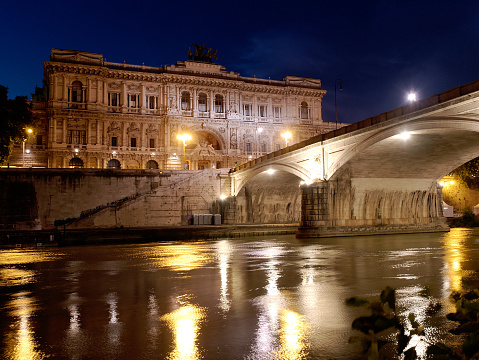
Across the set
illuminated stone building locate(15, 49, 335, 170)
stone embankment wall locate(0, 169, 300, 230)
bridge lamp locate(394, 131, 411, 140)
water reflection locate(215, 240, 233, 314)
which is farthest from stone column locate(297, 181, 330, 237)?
illuminated stone building locate(15, 49, 335, 170)

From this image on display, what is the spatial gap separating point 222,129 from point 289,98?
46.8 feet

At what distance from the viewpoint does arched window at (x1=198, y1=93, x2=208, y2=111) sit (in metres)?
64.4

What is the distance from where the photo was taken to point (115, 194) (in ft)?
147

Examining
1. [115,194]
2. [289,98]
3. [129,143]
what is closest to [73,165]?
[129,143]

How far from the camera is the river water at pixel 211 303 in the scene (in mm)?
6363

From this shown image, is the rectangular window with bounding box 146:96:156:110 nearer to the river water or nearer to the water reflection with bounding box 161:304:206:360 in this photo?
the river water

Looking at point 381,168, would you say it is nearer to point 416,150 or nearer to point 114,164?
point 416,150

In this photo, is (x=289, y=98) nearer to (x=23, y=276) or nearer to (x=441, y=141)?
(x=441, y=141)

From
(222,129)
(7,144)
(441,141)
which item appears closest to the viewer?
(441,141)

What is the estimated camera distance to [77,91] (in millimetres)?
58250

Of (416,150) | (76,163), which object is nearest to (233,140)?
(76,163)

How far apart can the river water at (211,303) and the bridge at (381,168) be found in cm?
729

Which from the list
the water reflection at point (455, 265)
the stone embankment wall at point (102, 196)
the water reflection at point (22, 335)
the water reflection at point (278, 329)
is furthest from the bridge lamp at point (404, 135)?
the stone embankment wall at point (102, 196)

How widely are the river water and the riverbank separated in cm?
1049
